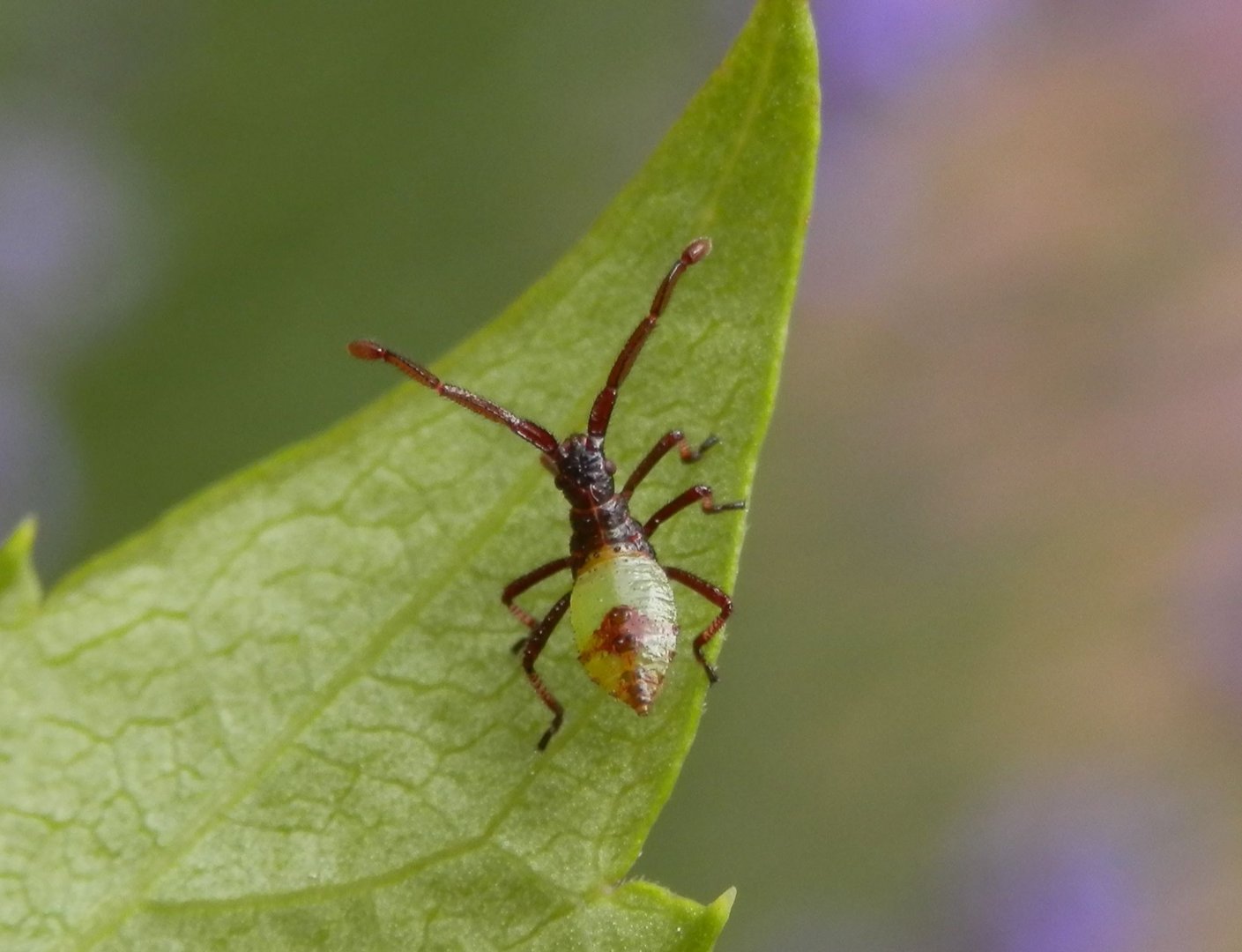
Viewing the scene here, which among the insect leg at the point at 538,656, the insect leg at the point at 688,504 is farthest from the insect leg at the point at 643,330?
the insect leg at the point at 538,656

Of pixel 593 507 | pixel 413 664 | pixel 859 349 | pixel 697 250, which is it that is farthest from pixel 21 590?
pixel 859 349

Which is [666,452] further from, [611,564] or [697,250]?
[697,250]

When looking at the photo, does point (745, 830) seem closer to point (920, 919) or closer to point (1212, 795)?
point (920, 919)

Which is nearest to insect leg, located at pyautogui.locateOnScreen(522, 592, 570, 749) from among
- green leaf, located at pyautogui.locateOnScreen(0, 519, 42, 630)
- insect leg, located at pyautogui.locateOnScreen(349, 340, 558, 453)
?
insect leg, located at pyautogui.locateOnScreen(349, 340, 558, 453)

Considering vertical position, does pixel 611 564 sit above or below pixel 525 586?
above

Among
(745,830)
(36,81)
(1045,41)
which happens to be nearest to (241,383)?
(36,81)
